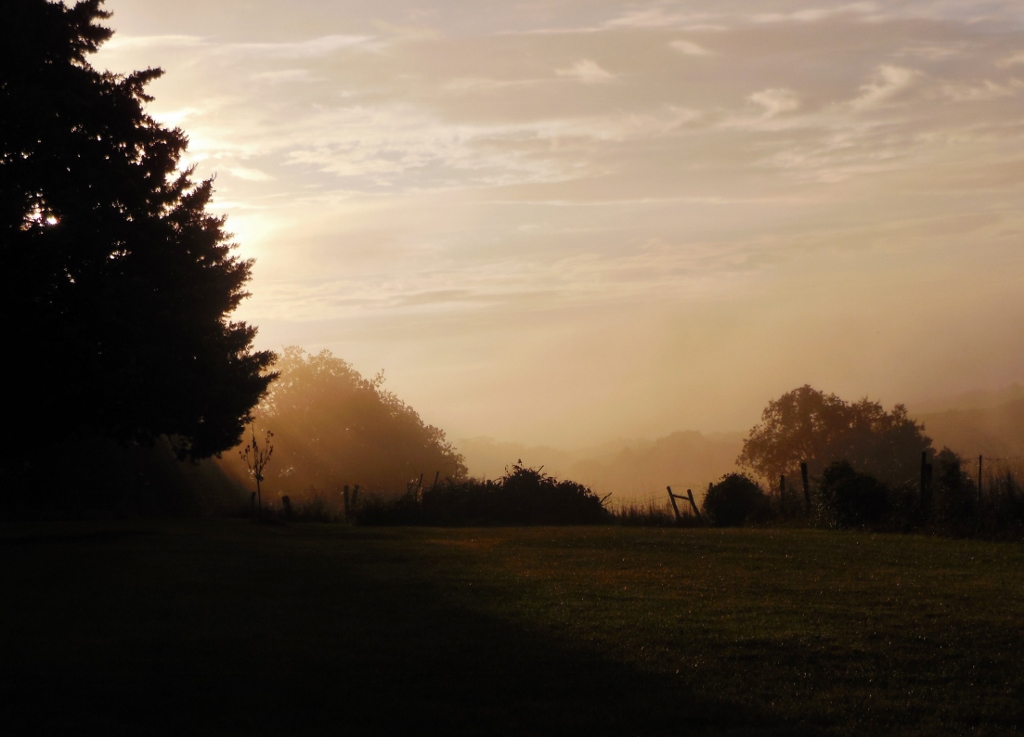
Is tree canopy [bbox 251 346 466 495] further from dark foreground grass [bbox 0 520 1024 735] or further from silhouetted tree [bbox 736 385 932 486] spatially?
dark foreground grass [bbox 0 520 1024 735]

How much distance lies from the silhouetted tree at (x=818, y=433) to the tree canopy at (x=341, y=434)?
24662mm

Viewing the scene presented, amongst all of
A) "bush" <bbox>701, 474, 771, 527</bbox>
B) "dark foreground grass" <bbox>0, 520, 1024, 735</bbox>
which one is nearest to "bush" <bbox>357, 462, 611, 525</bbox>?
"bush" <bbox>701, 474, 771, 527</bbox>

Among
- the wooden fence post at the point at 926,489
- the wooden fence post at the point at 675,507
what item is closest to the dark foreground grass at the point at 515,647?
the wooden fence post at the point at 926,489

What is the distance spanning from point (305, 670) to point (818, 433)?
7472 centimetres

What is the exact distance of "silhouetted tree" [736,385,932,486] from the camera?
76.2 m

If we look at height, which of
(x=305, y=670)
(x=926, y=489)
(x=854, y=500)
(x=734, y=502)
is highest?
(x=926, y=489)

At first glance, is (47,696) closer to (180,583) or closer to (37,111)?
Result: (180,583)

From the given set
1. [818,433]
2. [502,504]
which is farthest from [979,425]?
[502,504]

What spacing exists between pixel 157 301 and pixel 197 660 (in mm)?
15137

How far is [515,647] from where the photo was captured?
9016 mm

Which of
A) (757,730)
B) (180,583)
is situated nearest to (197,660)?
(757,730)

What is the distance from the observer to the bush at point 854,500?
2664 centimetres

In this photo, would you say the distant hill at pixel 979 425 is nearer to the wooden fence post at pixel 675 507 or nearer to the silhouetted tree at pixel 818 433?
the silhouetted tree at pixel 818 433

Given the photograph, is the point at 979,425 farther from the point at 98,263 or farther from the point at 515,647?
the point at 515,647
